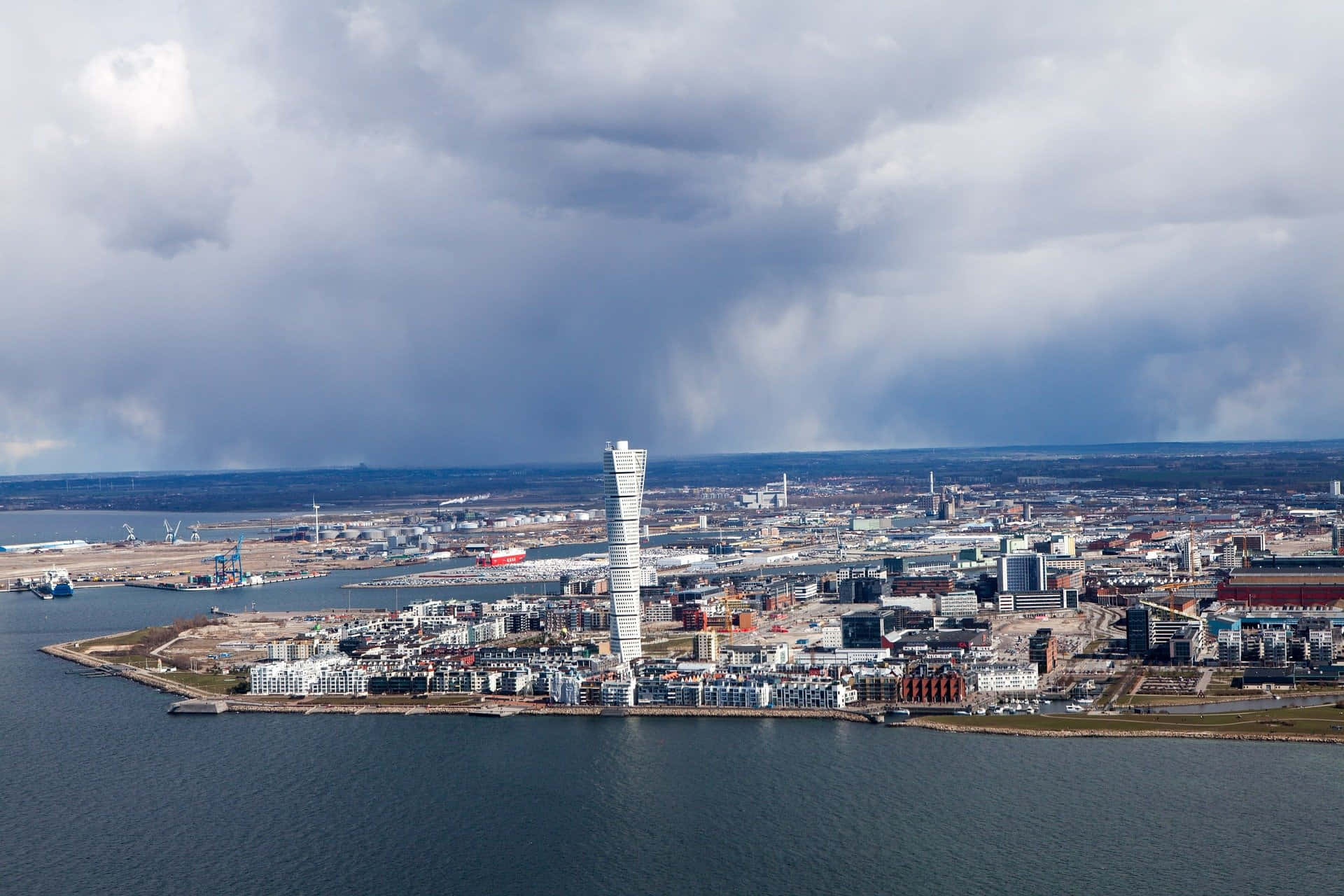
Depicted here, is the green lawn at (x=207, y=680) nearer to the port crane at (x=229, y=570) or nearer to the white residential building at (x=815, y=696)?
the white residential building at (x=815, y=696)

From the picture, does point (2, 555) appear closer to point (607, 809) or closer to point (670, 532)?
point (670, 532)

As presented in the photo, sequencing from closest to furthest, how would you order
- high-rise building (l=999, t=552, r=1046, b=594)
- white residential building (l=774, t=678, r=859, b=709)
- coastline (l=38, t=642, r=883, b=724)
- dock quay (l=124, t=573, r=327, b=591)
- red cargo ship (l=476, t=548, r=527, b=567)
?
coastline (l=38, t=642, r=883, b=724) < white residential building (l=774, t=678, r=859, b=709) < high-rise building (l=999, t=552, r=1046, b=594) < dock quay (l=124, t=573, r=327, b=591) < red cargo ship (l=476, t=548, r=527, b=567)

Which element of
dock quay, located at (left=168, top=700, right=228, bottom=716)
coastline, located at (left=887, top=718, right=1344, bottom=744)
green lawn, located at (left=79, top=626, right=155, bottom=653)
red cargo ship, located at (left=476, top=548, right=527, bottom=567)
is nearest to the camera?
coastline, located at (left=887, top=718, right=1344, bottom=744)

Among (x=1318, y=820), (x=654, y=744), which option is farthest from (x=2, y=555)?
(x=1318, y=820)

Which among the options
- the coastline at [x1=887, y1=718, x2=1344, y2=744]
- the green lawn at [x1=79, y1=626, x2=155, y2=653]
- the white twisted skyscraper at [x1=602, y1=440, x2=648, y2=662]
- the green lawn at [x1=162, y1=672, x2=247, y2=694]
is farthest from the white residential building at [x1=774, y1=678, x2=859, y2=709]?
the green lawn at [x1=79, y1=626, x2=155, y2=653]

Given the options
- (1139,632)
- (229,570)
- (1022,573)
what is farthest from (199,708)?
(229,570)

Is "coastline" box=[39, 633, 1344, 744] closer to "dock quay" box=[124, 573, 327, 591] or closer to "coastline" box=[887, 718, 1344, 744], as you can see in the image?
"coastline" box=[887, 718, 1344, 744]

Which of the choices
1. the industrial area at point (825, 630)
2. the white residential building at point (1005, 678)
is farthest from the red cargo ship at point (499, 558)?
the white residential building at point (1005, 678)
